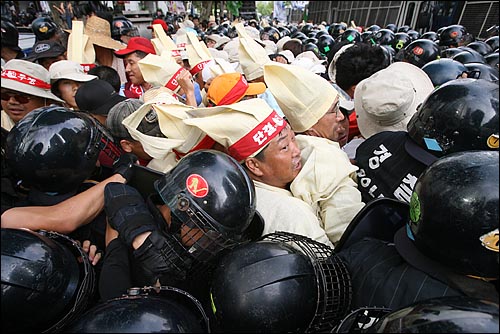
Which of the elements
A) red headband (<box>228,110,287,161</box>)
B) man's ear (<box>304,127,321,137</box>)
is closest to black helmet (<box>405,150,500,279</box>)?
red headband (<box>228,110,287,161</box>)

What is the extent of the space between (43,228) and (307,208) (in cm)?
152

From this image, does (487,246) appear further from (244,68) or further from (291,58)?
(291,58)

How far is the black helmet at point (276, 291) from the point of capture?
1.28 metres

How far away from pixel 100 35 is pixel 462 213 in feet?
20.5

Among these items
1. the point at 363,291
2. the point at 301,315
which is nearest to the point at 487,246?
the point at 363,291

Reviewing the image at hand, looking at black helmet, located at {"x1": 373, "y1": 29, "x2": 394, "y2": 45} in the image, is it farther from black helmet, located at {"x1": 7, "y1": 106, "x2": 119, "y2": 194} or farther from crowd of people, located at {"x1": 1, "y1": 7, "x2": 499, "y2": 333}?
black helmet, located at {"x1": 7, "y1": 106, "x2": 119, "y2": 194}

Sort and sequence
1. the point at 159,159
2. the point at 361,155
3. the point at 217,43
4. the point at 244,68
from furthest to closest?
the point at 217,43 → the point at 244,68 → the point at 361,155 → the point at 159,159

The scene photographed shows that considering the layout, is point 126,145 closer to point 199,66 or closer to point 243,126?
point 243,126

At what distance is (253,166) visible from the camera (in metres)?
2.09

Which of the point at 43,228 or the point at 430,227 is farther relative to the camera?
the point at 43,228

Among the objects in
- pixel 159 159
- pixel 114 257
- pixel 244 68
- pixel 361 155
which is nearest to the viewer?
pixel 114 257

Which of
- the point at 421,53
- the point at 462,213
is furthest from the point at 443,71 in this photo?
the point at 462,213

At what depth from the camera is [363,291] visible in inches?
57.1

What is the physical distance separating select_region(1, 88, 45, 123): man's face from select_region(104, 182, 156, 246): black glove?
197cm
